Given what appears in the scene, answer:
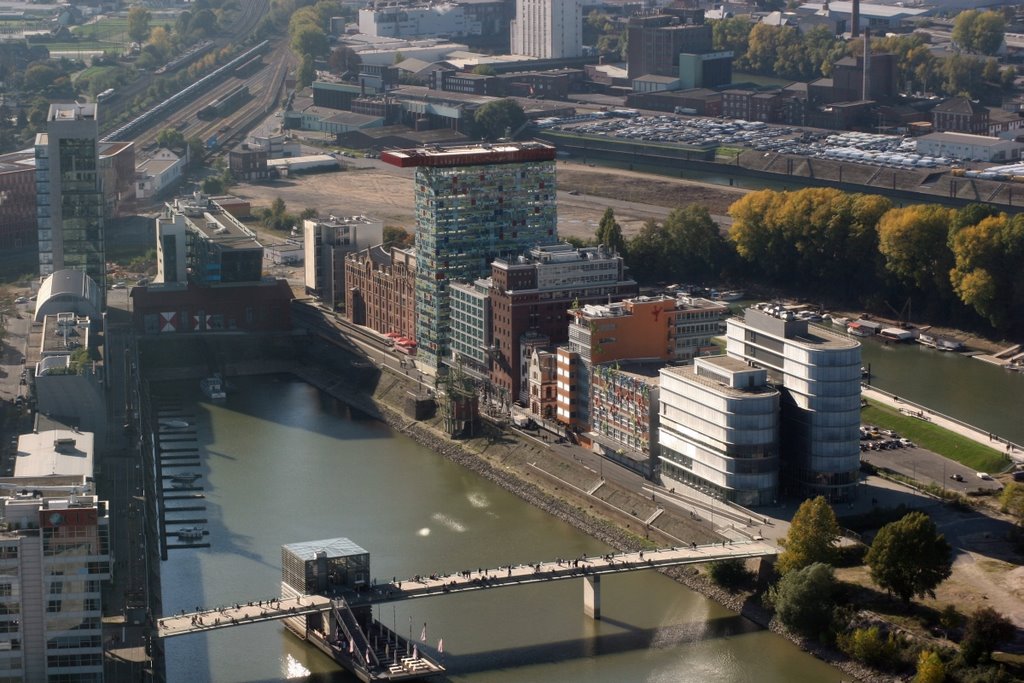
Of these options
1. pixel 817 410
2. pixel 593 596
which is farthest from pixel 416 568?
pixel 817 410

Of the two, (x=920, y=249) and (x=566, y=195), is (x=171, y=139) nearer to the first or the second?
(x=566, y=195)

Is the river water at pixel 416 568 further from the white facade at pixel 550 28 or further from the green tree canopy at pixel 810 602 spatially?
the white facade at pixel 550 28

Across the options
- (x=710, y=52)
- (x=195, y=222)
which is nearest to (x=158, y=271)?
(x=195, y=222)

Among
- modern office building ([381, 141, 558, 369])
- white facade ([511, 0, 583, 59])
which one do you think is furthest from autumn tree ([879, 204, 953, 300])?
white facade ([511, 0, 583, 59])

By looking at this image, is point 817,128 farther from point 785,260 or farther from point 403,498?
point 403,498

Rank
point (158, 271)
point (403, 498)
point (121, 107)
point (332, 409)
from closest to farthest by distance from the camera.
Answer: point (403, 498) → point (332, 409) → point (158, 271) → point (121, 107)

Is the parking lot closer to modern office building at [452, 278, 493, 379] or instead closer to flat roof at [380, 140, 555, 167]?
flat roof at [380, 140, 555, 167]
